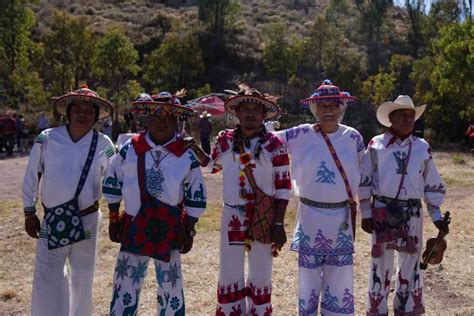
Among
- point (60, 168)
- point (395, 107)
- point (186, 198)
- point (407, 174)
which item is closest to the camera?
point (186, 198)

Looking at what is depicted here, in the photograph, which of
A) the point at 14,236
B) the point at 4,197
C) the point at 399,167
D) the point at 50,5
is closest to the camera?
the point at 399,167

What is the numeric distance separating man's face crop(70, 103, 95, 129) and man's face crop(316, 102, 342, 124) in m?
1.66

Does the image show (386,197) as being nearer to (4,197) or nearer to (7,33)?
(4,197)

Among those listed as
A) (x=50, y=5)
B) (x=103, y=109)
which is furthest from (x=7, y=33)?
(x=50, y=5)

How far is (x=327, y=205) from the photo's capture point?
12.8 feet

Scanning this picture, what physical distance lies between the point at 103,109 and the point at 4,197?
7.42 m

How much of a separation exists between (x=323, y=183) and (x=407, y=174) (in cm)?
74

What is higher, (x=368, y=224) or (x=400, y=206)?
(x=400, y=206)

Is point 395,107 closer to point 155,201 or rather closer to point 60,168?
point 155,201

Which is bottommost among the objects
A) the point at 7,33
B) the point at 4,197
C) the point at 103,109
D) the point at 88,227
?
the point at 4,197

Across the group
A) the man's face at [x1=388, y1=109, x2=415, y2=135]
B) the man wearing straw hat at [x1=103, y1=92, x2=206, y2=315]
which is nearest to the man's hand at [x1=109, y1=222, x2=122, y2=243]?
the man wearing straw hat at [x1=103, y1=92, x2=206, y2=315]

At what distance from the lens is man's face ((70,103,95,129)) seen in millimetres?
3818

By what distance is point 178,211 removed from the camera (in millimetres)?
Result: 3588

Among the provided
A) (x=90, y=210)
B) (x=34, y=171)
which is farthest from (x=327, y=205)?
(x=34, y=171)
